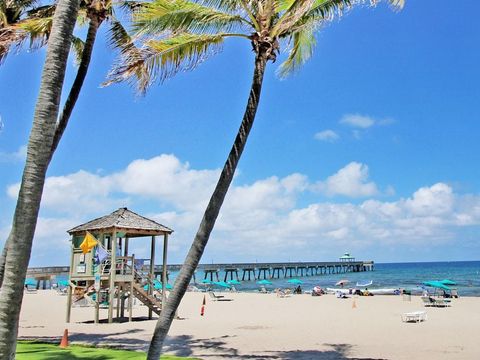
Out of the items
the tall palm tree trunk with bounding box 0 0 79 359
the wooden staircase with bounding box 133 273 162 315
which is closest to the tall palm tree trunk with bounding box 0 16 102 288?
the tall palm tree trunk with bounding box 0 0 79 359

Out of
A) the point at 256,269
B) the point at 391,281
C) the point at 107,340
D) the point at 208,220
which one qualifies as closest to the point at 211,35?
the point at 208,220

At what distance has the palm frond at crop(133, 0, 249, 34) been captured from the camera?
8906 millimetres

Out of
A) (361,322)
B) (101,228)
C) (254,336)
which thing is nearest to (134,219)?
(101,228)

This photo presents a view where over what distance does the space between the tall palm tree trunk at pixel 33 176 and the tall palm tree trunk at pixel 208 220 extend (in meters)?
2.78

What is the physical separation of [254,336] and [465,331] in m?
8.21

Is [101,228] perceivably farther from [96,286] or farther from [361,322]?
[361,322]

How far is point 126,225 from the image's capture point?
21156mm

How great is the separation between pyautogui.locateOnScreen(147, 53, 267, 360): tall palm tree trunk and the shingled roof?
13496 mm

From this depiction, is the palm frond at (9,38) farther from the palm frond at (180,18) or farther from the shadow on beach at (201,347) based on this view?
the shadow on beach at (201,347)

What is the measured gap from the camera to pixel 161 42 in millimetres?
8875

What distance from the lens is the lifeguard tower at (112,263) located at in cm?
2136

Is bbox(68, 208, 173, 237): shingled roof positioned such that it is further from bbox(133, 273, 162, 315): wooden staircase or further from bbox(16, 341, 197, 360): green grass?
bbox(16, 341, 197, 360): green grass

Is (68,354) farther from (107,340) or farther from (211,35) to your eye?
(211,35)

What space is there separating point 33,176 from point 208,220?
330 cm
